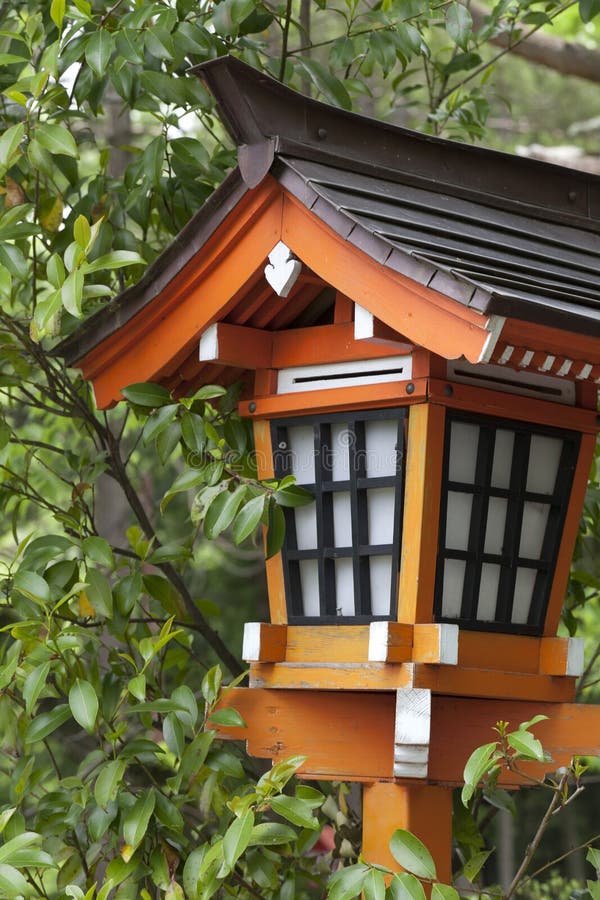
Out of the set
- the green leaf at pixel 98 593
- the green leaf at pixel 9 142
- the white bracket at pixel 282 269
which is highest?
the green leaf at pixel 9 142

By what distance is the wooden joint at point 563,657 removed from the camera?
1.82 m

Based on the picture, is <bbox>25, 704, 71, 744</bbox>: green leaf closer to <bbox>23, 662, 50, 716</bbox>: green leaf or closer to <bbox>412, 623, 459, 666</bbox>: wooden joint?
<bbox>23, 662, 50, 716</bbox>: green leaf

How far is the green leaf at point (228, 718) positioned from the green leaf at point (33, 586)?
335 millimetres

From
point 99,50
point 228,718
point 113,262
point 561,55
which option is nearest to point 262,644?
point 228,718

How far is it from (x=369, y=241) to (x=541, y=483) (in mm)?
560

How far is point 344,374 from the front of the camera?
5.85 feet

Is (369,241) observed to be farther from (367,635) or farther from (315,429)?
(367,635)

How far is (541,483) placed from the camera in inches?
72.7

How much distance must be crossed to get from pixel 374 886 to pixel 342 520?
569 mm

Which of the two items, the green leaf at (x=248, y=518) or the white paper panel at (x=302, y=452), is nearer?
the green leaf at (x=248, y=518)

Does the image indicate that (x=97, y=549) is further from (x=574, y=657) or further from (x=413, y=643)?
(x=574, y=657)

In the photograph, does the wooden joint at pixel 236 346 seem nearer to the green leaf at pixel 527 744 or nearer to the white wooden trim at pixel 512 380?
the white wooden trim at pixel 512 380

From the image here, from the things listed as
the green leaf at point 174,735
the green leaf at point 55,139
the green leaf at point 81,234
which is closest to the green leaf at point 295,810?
the green leaf at point 174,735

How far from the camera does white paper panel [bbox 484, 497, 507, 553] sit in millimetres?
1783
